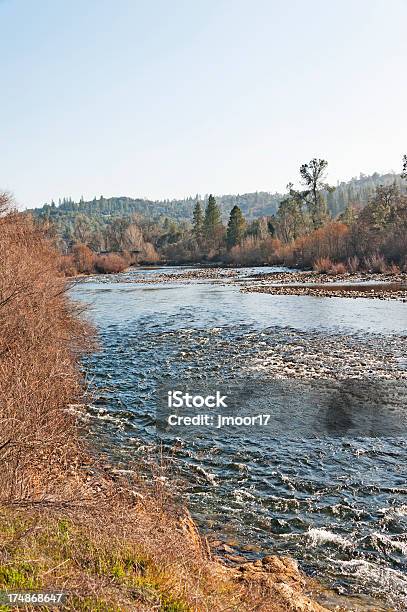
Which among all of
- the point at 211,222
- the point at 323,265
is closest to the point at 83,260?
the point at 211,222

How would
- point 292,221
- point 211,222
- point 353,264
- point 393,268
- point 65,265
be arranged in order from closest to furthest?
point 65,265
point 393,268
point 353,264
point 292,221
point 211,222

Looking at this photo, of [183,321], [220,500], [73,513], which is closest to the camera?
[73,513]

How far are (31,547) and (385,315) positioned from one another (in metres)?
23.0

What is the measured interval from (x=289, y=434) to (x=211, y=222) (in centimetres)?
9027

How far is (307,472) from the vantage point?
30.0 ft

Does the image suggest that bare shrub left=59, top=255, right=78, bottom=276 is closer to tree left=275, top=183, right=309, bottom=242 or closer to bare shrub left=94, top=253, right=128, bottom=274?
bare shrub left=94, top=253, right=128, bottom=274

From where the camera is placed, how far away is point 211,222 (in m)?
99.1

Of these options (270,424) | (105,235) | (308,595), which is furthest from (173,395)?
(105,235)

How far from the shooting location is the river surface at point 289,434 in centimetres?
710

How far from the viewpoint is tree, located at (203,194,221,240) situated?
98375 millimetres

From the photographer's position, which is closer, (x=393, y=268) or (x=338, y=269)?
(x=393, y=268)

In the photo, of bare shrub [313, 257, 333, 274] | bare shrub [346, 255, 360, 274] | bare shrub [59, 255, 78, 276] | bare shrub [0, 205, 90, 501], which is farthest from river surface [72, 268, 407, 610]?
bare shrub [313, 257, 333, 274]

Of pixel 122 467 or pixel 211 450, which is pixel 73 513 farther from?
pixel 211 450

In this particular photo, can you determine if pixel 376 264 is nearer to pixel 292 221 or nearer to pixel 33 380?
pixel 292 221
